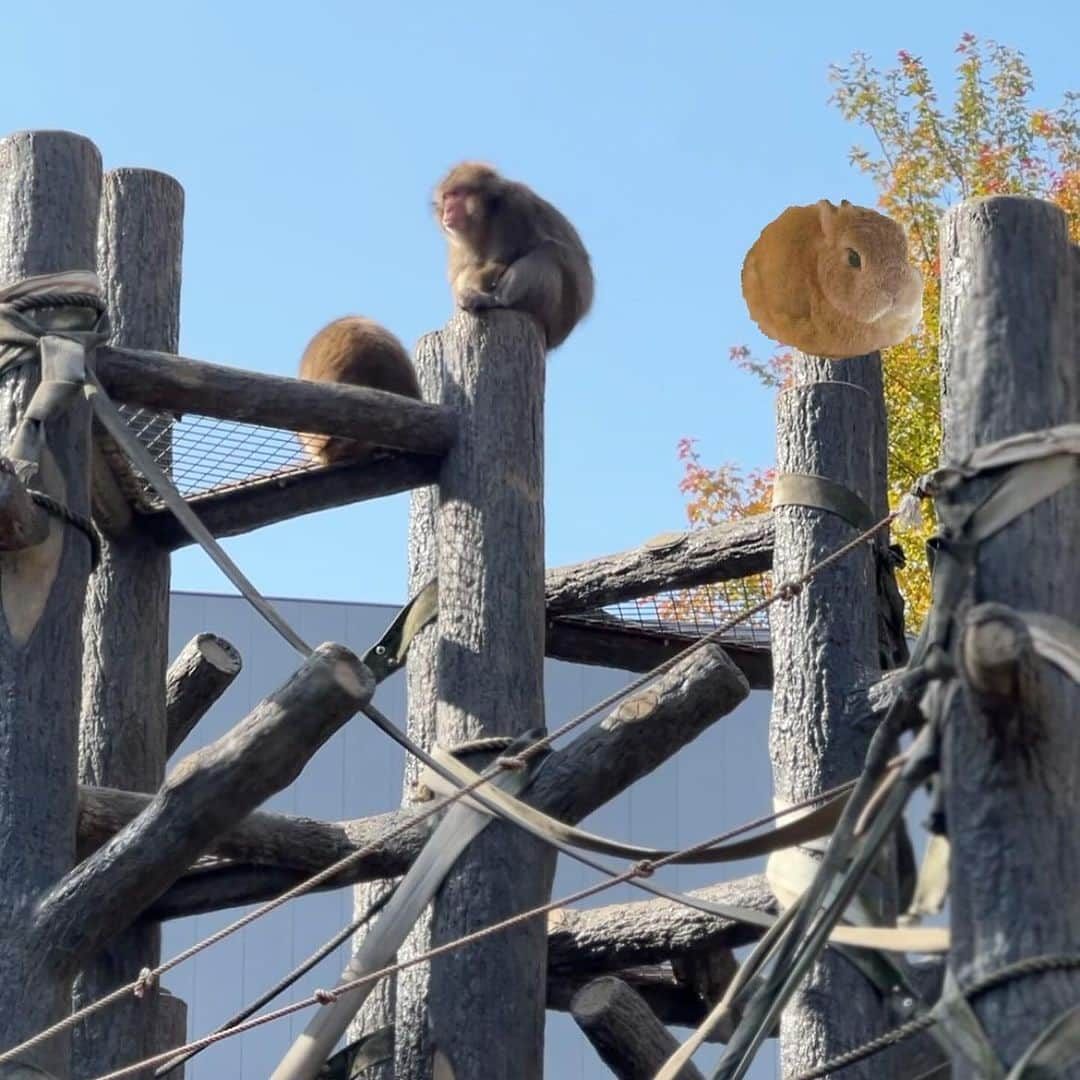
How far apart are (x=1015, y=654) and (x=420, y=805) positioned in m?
2.70

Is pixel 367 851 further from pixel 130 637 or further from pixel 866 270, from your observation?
pixel 866 270

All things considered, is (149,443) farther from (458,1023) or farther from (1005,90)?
(1005,90)

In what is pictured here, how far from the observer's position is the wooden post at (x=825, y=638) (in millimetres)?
5477

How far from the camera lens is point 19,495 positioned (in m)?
4.92

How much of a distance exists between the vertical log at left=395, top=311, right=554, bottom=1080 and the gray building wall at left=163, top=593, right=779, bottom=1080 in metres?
7.34

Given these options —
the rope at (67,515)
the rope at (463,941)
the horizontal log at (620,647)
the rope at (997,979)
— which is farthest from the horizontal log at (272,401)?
the rope at (997,979)

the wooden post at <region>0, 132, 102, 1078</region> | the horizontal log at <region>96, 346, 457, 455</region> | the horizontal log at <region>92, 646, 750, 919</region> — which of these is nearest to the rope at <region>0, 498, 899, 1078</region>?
the wooden post at <region>0, 132, 102, 1078</region>

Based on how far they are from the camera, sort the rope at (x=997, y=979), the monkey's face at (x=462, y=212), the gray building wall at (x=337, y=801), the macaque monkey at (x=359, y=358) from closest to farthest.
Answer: the rope at (x=997, y=979), the macaque monkey at (x=359, y=358), the monkey's face at (x=462, y=212), the gray building wall at (x=337, y=801)

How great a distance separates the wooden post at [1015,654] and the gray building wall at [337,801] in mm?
9609

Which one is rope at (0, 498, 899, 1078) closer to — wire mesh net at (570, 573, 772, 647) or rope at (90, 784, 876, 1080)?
rope at (90, 784, 876, 1080)

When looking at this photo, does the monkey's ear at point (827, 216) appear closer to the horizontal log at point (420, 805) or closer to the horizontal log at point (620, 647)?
the horizontal log at point (420, 805)

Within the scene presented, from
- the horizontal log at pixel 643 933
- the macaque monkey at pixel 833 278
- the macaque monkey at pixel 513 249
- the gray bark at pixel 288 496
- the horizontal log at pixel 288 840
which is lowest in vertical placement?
the horizontal log at pixel 643 933

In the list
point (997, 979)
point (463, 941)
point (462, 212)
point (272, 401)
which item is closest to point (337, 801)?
point (462, 212)

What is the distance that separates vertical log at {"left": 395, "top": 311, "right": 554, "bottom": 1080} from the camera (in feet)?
17.5
